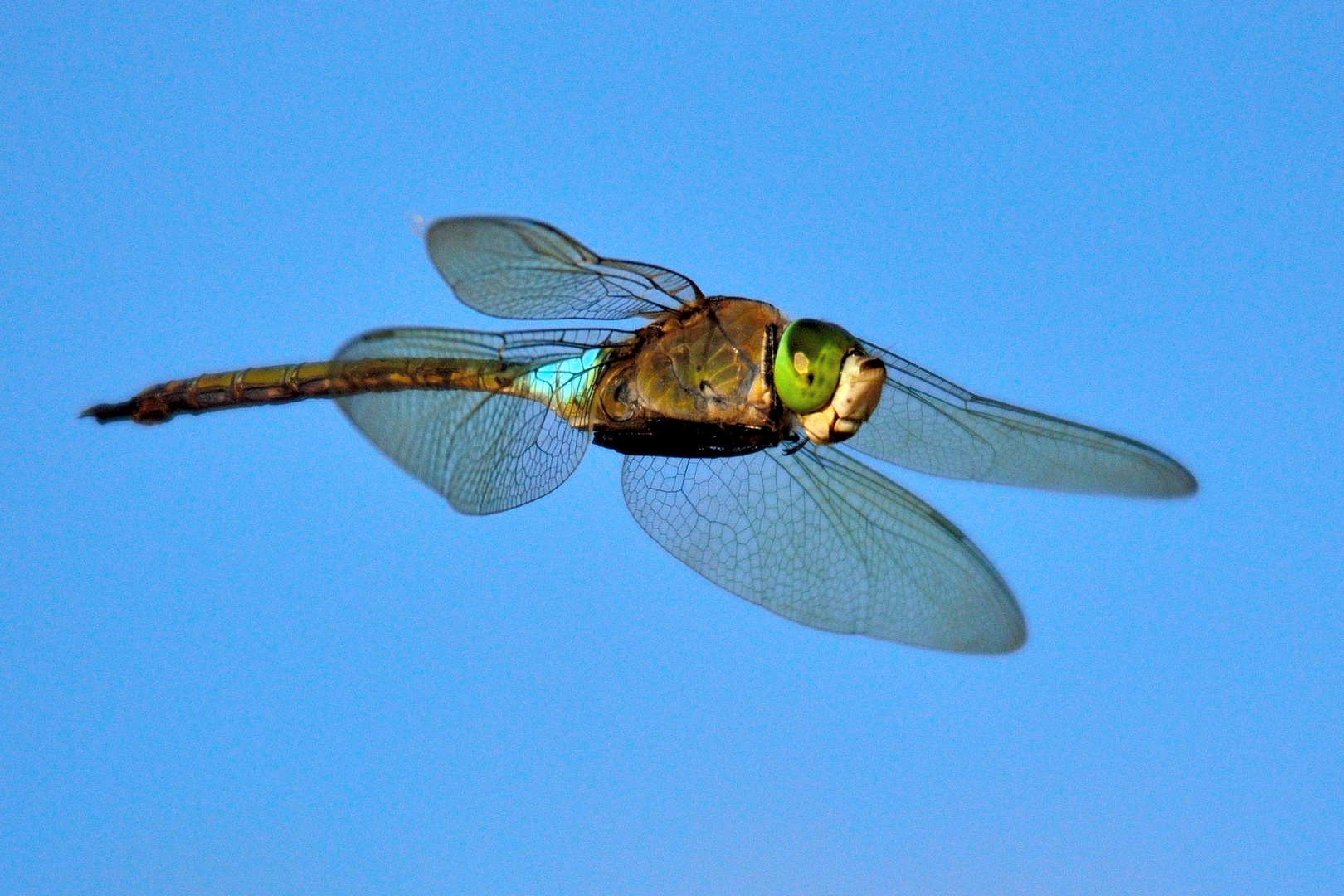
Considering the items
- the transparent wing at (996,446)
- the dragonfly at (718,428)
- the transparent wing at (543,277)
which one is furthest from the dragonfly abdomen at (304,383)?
the transparent wing at (996,446)

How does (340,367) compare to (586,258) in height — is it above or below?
below

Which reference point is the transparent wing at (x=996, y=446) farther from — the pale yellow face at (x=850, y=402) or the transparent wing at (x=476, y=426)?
the transparent wing at (x=476, y=426)

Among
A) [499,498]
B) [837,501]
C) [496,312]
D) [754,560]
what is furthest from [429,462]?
[837,501]

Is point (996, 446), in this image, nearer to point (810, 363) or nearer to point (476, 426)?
point (810, 363)

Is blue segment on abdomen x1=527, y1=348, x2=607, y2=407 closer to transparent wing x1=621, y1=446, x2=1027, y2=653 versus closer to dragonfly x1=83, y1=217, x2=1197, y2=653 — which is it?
dragonfly x1=83, y1=217, x2=1197, y2=653

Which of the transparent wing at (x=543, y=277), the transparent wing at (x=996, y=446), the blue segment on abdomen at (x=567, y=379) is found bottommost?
the blue segment on abdomen at (x=567, y=379)

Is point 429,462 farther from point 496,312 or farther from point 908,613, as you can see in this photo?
point 908,613
